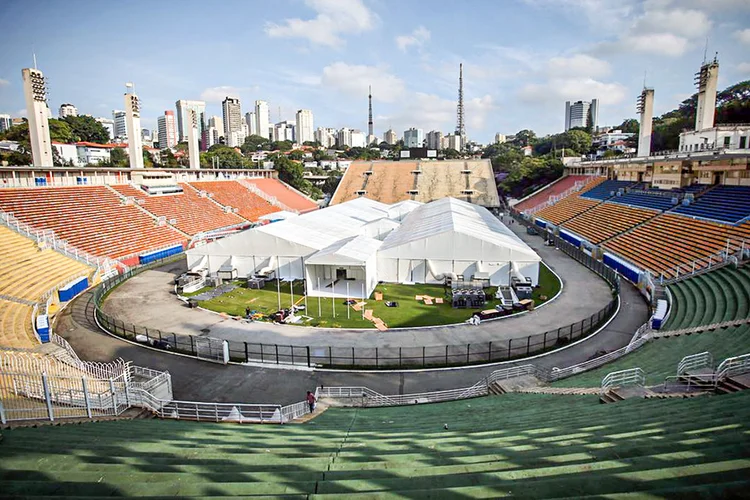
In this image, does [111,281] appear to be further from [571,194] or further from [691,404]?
[571,194]

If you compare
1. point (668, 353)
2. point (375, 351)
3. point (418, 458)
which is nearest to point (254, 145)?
point (375, 351)

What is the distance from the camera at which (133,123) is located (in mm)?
51219

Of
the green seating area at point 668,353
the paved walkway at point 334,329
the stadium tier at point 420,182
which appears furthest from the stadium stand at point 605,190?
the green seating area at point 668,353

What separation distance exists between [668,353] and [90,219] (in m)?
41.4

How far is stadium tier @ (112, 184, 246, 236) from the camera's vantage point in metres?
44.7

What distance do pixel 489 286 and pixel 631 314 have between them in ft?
25.6

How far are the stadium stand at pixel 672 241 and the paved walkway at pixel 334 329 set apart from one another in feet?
11.8

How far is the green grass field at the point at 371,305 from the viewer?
21.5 m

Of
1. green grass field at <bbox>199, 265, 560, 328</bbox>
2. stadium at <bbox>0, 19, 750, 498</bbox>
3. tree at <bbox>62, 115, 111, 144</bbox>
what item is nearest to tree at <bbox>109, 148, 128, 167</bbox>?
tree at <bbox>62, 115, 111, 144</bbox>

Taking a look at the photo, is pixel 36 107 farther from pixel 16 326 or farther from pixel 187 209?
pixel 16 326

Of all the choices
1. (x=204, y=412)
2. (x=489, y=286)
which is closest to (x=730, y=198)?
(x=489, y=286)

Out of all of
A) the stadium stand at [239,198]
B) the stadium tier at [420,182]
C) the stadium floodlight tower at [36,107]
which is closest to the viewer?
the stadium floodlight tower at [36,107]

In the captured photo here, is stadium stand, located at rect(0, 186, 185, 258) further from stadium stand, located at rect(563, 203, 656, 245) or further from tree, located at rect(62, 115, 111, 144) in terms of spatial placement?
tree, located at rect(62, 115, 111, 144)

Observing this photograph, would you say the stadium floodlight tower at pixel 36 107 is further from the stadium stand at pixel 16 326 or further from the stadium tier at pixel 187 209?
the stadium stand at pixel 16 326
